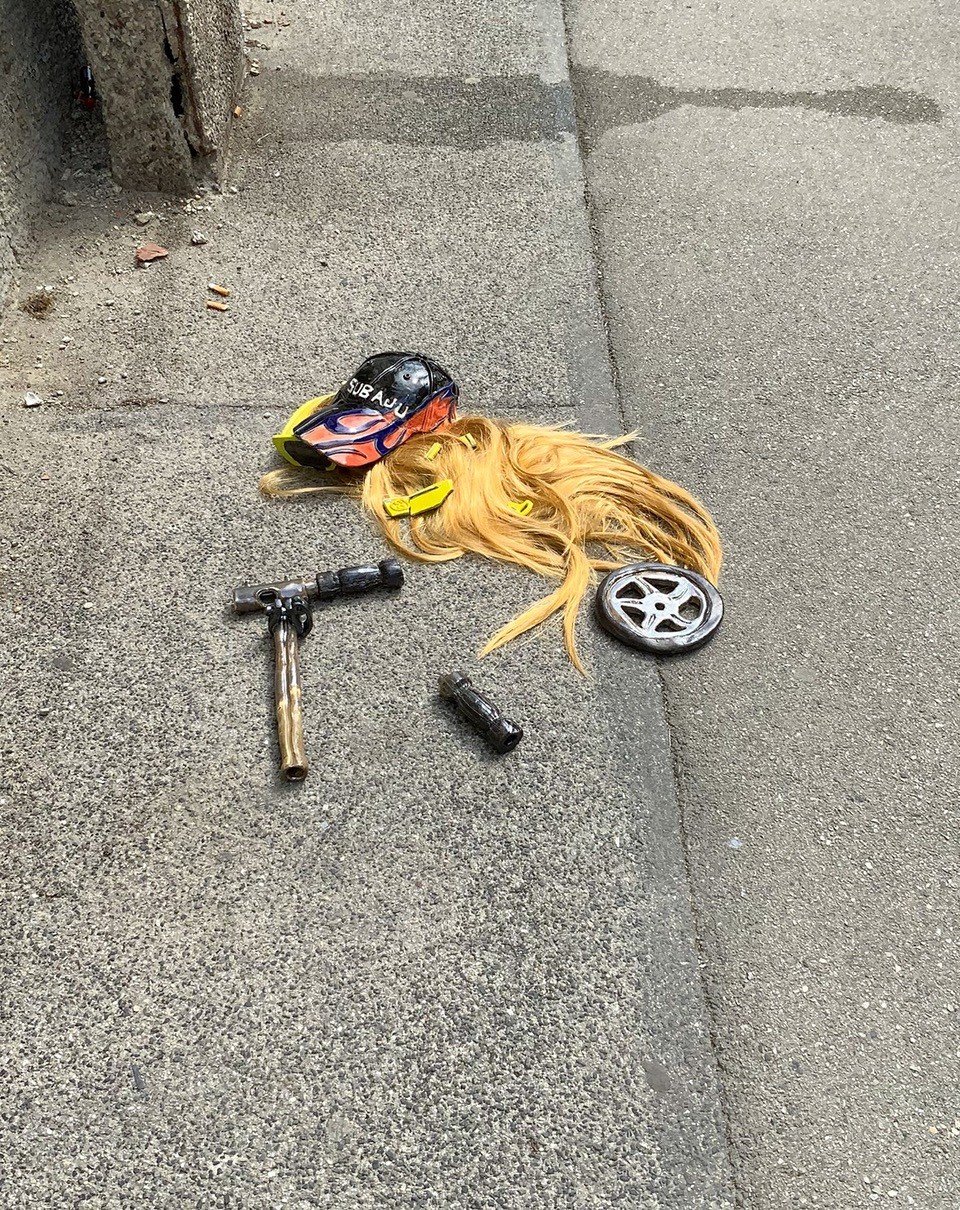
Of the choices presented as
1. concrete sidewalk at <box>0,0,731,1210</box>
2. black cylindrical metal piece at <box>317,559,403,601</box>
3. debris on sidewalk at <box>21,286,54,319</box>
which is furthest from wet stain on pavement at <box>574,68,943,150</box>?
black cylindrical metal piece at <box>317,559,403,601</box>

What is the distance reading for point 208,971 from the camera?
7.68ft

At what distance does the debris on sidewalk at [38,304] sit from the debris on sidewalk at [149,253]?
16.3 inches

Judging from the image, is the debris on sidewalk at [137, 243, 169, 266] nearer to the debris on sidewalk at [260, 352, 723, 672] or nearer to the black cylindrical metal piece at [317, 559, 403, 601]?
the debris on sidewalk at [260, 352, 723, 672]

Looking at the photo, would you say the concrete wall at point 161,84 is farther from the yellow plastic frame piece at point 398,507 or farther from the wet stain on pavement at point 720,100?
the yellow plastic frame piece at point 398,507

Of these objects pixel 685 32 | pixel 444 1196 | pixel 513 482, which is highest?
pixel 685 32

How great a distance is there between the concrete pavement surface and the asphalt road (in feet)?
0.05

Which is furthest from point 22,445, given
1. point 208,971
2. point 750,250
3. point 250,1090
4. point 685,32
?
point 685,32

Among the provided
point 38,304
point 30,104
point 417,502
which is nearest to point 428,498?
point 417,502

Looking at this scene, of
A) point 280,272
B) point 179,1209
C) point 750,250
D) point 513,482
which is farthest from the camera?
point 750,250

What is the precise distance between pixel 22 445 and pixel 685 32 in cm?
472

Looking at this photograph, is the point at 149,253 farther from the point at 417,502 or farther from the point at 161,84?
the point at 417,502

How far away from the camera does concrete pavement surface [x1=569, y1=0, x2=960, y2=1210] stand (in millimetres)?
2285

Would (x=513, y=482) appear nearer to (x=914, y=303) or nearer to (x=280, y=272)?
(x=280, y=272)

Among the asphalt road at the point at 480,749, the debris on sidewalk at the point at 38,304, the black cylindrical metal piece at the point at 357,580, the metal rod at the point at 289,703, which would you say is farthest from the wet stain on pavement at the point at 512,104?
Answer: the metal rod at the point at 289,703
